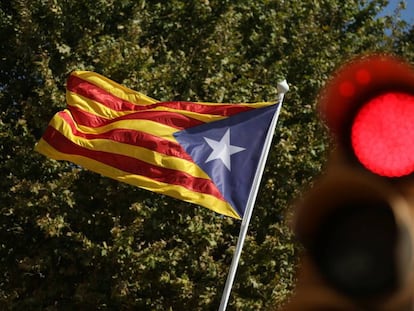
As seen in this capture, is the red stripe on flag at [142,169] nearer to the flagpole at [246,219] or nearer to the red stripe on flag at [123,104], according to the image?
the flagpole at [246,219]

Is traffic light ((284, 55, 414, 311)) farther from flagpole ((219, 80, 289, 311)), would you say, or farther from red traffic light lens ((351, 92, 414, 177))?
flagpole ((219, 80, 289, 311))

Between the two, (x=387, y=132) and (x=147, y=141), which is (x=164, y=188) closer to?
(x=147, y=141)

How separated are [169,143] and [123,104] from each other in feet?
2.42

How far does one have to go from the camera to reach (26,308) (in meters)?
10.3

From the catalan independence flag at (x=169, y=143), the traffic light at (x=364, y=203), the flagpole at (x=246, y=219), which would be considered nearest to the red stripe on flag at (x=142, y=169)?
the catalan independence flag at (x=169, y=143)

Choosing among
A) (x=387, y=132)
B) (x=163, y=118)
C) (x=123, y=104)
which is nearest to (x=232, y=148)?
(x=163, y=118)

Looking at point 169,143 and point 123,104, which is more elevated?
point 123,104

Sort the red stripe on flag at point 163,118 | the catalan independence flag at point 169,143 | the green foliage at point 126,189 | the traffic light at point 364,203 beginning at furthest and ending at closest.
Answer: the green foliage at point 126,189, the red stripe on flag at point 163,118, the catalan independence flag at point 169,143, the traffic light at point 364,203

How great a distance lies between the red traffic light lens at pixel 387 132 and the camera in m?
1.49

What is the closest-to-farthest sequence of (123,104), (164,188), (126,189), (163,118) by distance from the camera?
1. (164,188)
2. (163,118)
3. (123,104)
4. (126,189)

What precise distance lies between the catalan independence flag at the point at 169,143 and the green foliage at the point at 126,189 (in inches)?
74.0

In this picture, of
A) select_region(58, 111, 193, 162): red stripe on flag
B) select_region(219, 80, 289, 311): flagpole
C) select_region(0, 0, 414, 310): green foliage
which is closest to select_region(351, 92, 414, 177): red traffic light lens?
select_region(219, 80, 289, 311): flagpole

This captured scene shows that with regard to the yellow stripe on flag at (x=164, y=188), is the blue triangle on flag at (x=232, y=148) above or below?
above

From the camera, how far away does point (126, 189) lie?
10414mm
